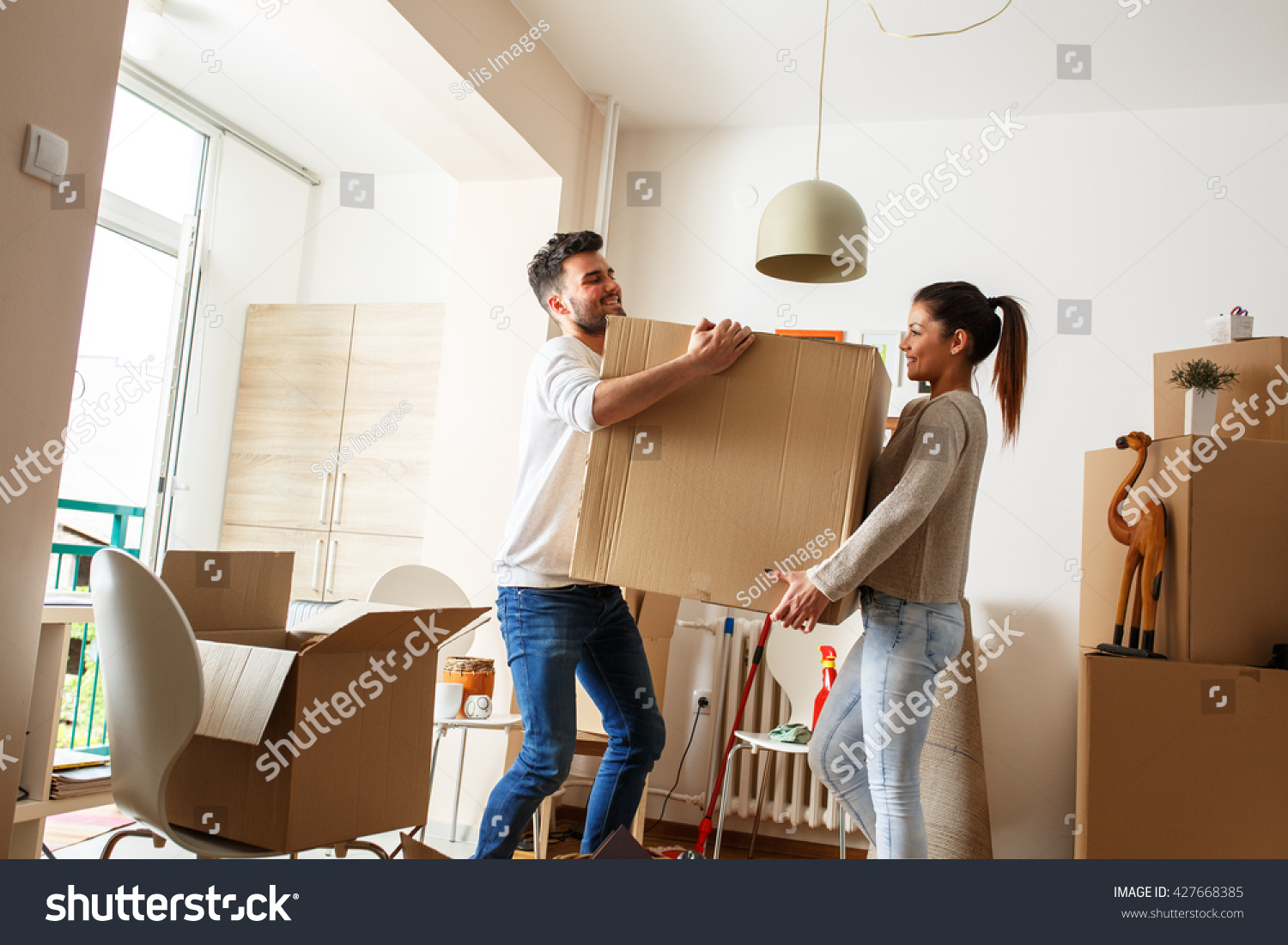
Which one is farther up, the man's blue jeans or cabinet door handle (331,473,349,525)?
cabinet door handle (331,473,349,525)

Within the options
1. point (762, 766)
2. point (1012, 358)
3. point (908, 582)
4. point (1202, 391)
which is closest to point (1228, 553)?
point (1202, 391)

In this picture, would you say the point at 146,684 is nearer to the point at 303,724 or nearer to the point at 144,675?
the point at 144,675

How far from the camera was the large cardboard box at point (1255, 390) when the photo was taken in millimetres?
2354

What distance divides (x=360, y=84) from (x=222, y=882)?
242cm

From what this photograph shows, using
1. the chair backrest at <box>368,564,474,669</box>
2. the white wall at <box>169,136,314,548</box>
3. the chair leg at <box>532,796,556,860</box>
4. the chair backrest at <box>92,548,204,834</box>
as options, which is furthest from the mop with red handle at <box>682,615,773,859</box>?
the white wall at <box>169,136,314,548</box>

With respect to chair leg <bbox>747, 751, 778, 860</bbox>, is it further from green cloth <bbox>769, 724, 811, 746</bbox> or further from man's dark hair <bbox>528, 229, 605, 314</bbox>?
man's dark hair <bbox>528, 229, 605, 314</bbox>

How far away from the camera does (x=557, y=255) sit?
1.89m

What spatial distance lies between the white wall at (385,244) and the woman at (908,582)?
112 inches

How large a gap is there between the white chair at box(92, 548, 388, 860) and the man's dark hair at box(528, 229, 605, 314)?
0.89m

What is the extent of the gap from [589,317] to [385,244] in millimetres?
2620

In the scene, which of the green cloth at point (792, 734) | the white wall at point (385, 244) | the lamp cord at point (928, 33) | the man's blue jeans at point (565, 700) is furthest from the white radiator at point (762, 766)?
the white wall at point (385, 244)

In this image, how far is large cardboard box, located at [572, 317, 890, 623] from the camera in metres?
1.46

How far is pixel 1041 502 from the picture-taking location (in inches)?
122

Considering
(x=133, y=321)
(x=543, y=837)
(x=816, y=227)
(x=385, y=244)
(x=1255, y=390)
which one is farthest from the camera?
(x=385, y=244)
